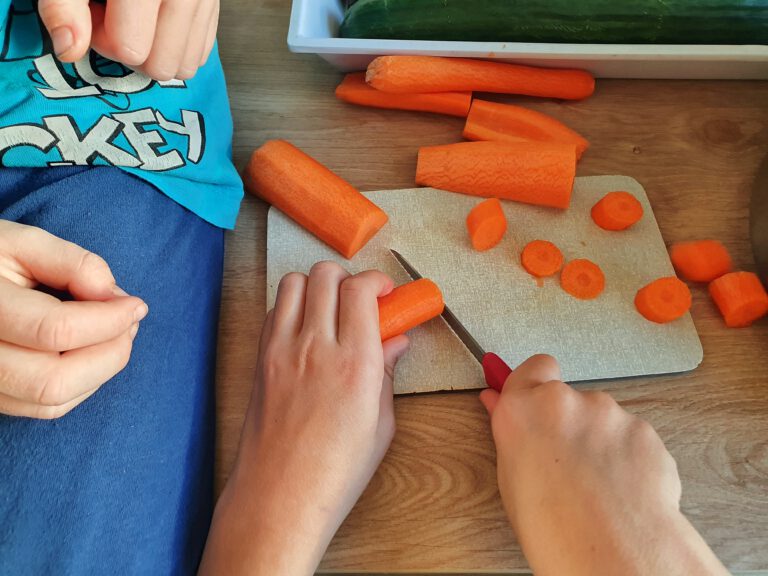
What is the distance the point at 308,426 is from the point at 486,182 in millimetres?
441

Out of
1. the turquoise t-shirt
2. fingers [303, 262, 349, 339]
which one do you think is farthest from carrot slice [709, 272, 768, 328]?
the turquoise t-shirt

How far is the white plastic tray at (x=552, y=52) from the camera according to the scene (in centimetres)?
97

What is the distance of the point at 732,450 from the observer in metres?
0.75

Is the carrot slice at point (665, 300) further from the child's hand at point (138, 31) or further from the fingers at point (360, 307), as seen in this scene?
the child's hand at point (138, 31)

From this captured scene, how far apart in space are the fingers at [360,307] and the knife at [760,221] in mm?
501

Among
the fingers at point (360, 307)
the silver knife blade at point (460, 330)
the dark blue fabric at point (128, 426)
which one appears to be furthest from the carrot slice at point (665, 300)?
the dark blue fabric at point (128, 426)

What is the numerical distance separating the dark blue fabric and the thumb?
23 cm

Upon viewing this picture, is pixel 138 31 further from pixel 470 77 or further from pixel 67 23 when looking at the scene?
pixel 470 77

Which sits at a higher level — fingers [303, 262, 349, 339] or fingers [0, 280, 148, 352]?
fingers [0, 280, 148, 352]

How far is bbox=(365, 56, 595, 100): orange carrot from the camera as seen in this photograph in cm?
97

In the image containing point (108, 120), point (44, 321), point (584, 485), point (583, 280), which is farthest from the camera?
point (583, 280)

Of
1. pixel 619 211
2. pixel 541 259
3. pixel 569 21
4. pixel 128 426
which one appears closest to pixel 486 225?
pixel 541 259

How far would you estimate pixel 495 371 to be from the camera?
0.75m

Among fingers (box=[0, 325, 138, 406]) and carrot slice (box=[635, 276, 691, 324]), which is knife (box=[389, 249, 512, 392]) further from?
fingers (box=[0, 325, 138, 406])
